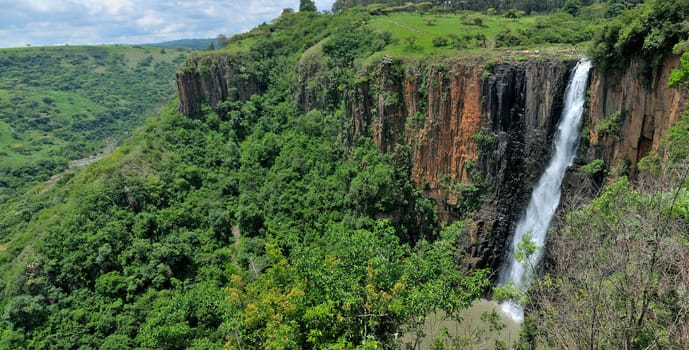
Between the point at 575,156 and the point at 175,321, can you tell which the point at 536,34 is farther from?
the point at 175,321

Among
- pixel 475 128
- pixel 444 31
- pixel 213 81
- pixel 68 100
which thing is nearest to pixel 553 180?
pixel 475 128

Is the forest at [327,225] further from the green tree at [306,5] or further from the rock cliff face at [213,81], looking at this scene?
the green tree at [306,5]

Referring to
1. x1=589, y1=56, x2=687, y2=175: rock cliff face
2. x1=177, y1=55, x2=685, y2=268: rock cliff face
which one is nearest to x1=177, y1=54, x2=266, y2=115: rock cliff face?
x1=177, y1=55, x2=685, y2=268: rock cliff face

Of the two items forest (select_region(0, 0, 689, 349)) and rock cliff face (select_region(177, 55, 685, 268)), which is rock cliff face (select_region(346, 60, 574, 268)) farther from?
forest (select_region(0, 0, 689, 349))

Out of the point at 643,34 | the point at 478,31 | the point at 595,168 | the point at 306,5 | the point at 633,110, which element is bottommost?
the point at 595,168

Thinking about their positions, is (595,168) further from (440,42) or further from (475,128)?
(440,42)

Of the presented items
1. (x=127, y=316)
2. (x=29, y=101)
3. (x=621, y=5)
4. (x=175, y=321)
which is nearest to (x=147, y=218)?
(x=127, y=316)
